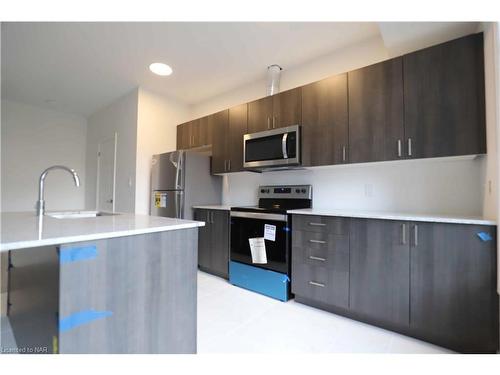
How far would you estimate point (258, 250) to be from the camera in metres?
2.56

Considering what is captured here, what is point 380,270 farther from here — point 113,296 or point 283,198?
point 113,296

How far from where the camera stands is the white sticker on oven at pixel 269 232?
2459 millimetres

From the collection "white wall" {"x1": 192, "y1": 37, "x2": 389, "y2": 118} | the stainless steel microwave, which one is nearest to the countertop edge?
the stainless steel microwave

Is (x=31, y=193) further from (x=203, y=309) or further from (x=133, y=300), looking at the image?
(x=133, y=300)

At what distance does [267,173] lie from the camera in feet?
10.3

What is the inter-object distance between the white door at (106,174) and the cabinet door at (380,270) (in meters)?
3.72

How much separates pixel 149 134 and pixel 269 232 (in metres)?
2.41

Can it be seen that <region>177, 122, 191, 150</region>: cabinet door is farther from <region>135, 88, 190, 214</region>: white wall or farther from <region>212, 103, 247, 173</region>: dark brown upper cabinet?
<region>212, 103, 247, 173</region>: dark brown upper cabinet

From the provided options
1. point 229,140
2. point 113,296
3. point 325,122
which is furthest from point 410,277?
point 229,140

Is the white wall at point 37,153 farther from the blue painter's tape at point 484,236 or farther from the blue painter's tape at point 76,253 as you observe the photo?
the blue painter's tape at point 484,236

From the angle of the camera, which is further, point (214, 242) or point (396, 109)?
point (214, 242)

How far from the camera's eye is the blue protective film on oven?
2.36m

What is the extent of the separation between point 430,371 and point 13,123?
614 cm
